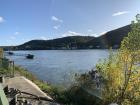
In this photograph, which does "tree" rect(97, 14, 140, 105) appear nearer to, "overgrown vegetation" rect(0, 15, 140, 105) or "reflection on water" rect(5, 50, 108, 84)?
"overgrown vegetation" rect(0, 15, 140, 105)

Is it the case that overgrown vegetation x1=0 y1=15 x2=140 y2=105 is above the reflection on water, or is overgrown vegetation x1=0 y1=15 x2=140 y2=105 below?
above

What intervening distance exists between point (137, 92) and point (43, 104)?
5114mm

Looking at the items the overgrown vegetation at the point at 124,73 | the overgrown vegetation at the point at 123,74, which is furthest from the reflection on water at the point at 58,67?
the overgrown vegetation at the point at 124,73

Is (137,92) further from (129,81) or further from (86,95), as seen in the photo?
(86,95)

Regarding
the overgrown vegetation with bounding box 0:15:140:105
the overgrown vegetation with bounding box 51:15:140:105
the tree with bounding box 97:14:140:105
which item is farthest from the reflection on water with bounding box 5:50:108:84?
the tree with bounding box 97:14:140:105

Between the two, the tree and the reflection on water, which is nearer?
the tree

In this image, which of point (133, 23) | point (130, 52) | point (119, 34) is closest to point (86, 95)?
point (130, 52)

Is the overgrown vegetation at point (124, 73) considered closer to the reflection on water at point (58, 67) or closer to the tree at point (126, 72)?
the tree at point (126, 72)

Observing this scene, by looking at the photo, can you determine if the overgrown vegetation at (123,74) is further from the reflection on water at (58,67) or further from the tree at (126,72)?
the reflection on water at (58,67)

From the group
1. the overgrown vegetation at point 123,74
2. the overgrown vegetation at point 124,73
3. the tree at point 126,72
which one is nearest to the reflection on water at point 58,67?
the overgrown vegetation at point 123,74

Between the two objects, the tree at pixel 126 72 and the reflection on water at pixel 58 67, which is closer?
the tree at pixel 126 72

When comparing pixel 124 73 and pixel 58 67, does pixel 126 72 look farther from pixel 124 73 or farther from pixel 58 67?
pixel 58 67

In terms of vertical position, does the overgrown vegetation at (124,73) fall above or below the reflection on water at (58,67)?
above

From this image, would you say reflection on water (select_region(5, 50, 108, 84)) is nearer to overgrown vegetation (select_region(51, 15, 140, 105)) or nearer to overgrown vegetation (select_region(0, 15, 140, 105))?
overgrown vegetation (select_region(0, 15, 140, 105))
